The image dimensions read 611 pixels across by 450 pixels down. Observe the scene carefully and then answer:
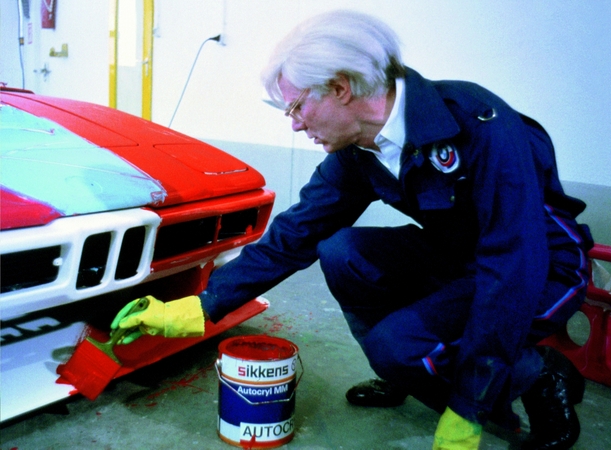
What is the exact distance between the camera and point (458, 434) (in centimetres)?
107

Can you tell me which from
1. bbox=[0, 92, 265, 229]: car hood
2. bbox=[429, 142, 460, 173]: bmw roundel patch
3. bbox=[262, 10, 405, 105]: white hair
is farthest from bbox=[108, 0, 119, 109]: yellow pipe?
bbox=[429, 142, 460, 173]: bmw roundel patch

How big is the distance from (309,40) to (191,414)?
3.05ft

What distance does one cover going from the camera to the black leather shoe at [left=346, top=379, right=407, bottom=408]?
1534mm

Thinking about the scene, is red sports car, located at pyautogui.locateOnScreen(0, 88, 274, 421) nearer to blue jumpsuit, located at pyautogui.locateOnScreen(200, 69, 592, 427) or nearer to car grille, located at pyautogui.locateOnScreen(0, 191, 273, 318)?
car grille, located at pyautogui.locateOnScreen(0, 191, 273, 318)

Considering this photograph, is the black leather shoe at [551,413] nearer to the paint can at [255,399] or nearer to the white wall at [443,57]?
the paint can at [255,399]

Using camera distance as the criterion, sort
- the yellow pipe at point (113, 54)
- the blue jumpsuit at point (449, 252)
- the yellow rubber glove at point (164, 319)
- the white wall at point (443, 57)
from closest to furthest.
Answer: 1. the blue jumpsuit at point (449, 252)
2. the yellow rubber glove at point (164, 319)
3. the white wall at point (443, 57)
4. the yellow pipe at point (113, 54)

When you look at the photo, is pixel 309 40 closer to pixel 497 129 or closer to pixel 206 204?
pixel 497 129

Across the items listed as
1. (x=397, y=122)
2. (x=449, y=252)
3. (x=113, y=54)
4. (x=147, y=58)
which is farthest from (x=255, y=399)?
(x=113, y=54)

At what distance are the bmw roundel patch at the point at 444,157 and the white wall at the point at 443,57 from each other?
4.85 feet

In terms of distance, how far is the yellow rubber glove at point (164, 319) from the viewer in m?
1.27

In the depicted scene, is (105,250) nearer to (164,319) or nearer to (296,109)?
(164,319)

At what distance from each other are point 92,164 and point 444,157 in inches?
31.7

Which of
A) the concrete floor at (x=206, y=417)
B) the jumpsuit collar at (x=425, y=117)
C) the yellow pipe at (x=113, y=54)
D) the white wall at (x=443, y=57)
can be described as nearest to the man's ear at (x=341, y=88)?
the jumpsuit collar at (x=425, y=117)

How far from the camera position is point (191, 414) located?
1.42 metres
